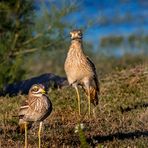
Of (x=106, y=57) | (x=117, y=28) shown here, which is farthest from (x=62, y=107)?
(x=117, y=28)

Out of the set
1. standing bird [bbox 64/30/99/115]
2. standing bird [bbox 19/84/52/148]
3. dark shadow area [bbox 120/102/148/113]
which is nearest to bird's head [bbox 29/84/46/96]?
standing bird [bbox 19/84/52/148]

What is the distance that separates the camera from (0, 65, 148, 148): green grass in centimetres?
893

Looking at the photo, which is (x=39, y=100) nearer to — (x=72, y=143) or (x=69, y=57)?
(x=72, y=143)

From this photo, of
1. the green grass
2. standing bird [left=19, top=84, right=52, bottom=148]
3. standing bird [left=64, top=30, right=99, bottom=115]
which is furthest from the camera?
standing bird [left=64, top=30, right=99, bottom=115]

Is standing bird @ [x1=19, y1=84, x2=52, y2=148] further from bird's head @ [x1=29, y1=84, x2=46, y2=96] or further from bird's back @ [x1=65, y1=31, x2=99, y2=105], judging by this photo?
bird's back @ [x1=65, y1=31, x2=99, y2=105]

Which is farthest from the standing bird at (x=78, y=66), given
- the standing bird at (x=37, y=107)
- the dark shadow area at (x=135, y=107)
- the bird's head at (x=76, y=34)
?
the standing bird at (x=37, y=107)

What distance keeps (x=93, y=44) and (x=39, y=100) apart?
20.1 m

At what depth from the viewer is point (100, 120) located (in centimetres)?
1020

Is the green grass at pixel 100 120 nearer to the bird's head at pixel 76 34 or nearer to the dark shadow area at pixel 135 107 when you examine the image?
the dark shadow area at pixel 135 107

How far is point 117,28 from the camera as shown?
40.2 metres

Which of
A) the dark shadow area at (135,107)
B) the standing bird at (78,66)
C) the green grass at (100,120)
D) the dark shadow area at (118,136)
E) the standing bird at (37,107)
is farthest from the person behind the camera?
the dark shadow area at (135,107)

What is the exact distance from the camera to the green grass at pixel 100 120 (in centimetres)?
893

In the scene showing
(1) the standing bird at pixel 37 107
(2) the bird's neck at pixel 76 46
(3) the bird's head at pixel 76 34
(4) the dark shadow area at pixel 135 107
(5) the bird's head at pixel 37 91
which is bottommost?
(1) the standing bird at pixel 37 107

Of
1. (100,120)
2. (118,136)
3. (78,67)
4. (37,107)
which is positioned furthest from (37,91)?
(100,120)
